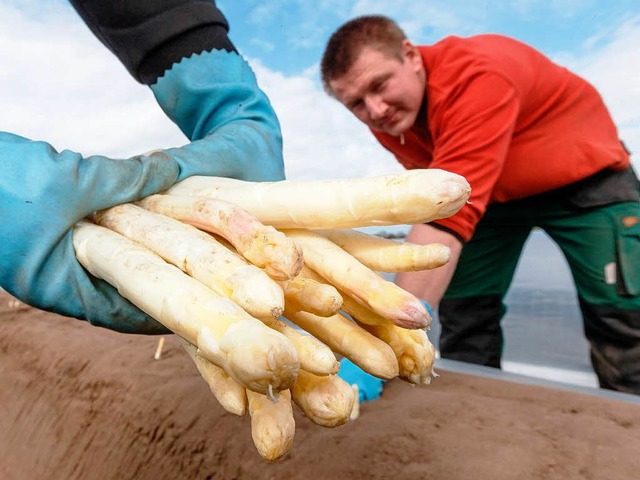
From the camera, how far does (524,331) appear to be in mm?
4094

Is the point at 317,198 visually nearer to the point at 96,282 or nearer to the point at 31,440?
the point at 96,282

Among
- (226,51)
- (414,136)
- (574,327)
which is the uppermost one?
(226,51)

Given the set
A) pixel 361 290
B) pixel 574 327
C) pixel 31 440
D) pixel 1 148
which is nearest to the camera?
pixel 361 290

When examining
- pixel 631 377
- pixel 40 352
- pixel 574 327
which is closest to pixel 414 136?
pixel 631 377

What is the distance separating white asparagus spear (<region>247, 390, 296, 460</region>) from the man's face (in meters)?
1.79

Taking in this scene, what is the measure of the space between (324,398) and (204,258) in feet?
0.78

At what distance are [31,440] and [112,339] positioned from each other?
60cm

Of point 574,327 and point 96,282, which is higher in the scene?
point 96,282

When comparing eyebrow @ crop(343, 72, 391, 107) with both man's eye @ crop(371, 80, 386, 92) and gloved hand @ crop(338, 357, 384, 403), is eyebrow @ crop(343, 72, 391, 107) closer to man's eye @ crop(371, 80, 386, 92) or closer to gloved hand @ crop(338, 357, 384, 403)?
man's eye @ crop(371, 80, 386, 92)

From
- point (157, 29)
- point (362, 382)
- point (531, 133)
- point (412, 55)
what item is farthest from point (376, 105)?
point (362, 382)

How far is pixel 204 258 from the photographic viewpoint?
60 centimetres

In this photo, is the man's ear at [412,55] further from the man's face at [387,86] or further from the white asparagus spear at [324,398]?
the white asparagus spear at [324,398]

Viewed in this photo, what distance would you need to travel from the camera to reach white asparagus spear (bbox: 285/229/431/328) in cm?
59

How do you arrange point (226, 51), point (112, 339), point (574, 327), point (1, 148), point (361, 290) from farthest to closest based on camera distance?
1. point (574, 327)
2. point (112, 339)
3. point (226, 51)
4. point (1, 148)
5. point (361, 290)
